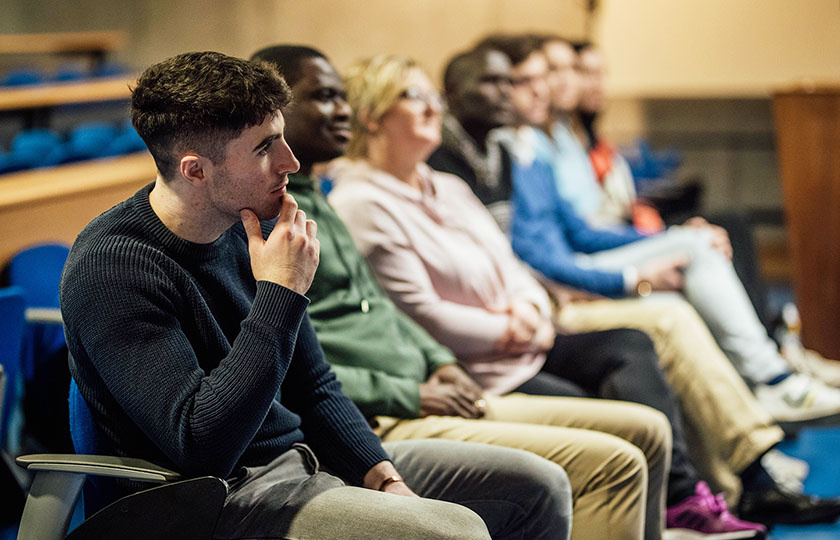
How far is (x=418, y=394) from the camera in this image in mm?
1808

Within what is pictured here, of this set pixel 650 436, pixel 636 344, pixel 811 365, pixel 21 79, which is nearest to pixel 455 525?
pixel 650 436

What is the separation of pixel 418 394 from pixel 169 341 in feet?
2.35

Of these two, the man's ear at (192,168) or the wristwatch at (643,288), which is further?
the wristwatch at (643,288)

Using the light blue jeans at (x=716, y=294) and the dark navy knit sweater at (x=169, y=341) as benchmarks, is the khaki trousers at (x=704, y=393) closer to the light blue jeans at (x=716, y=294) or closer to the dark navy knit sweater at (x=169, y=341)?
the light blue jeans at (x=716, y=294)

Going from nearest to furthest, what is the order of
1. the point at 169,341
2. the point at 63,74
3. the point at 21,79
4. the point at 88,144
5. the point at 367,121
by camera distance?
1. the point at 169,341
2. the point at 367,121
3. the point at 88,144
4. the point at 21,79
5. the point at 63,74

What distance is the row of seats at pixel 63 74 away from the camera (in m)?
7.14

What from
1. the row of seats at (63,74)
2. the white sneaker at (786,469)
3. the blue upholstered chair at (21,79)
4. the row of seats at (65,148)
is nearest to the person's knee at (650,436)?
the white sneaker at (786,469)

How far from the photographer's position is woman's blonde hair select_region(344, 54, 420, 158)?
2.21m

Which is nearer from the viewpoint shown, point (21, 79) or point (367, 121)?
point (367, 121)

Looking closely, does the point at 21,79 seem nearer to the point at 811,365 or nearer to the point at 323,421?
the point at 811,365

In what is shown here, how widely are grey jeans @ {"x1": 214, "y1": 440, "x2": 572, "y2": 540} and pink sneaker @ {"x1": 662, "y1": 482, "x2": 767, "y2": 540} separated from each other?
680mm

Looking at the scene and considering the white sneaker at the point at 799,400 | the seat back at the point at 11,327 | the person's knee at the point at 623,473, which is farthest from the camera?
the white sneaker at the point at 799,400

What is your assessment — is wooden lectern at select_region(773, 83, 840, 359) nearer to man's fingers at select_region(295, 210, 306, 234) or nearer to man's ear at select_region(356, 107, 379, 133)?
man's ear at select_region(356, 107, 379, 133)

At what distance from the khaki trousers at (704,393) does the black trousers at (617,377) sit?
0.45ft
